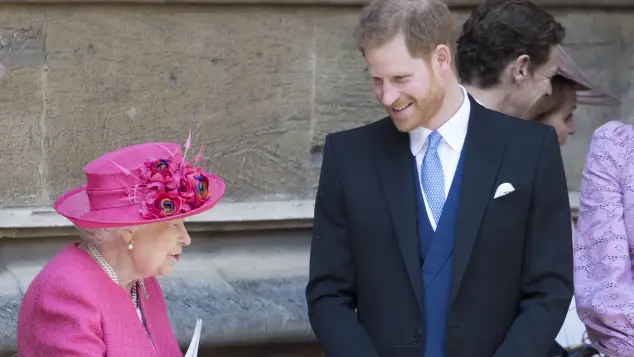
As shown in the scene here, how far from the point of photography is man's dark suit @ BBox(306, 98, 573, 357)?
2.88 meters

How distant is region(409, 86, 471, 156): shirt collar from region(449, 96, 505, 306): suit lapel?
0.02 metres

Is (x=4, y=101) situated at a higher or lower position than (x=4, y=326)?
higher

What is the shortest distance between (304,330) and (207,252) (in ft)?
1.70

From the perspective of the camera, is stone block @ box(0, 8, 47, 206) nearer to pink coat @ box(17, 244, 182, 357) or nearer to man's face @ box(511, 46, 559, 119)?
pink coat @ box(17, 244, 182, 357)

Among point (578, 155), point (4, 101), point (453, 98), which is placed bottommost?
point (578, 155)

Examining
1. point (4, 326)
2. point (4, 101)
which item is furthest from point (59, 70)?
point (4, 326)

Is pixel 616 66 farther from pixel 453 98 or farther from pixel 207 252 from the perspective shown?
pixel 453 98

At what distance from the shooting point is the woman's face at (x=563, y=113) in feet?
13.4

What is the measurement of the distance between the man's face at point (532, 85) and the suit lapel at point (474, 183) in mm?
628

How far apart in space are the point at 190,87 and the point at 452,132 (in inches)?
71.3

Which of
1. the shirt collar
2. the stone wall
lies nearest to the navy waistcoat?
the shirt collar

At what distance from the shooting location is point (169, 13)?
4.51 metres

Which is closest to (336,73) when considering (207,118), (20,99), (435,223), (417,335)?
(207,118)

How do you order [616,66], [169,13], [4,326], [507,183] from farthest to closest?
[616,66]
[169,13]
[4,326]
[507,183]
